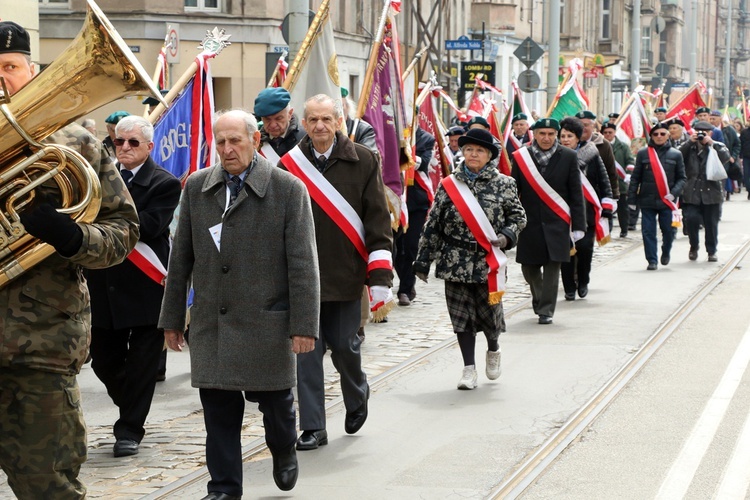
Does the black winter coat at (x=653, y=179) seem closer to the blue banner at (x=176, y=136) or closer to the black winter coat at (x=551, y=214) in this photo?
the black winter coat at (x=551, y=214)

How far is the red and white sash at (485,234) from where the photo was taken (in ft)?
31.0

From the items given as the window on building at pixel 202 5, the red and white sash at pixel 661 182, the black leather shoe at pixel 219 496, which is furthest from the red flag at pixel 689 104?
the black leather shoe at pixel 219 496

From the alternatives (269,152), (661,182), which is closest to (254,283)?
(269,152)

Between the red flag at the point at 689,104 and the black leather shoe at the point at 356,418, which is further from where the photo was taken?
the red flag at the point at 689,104

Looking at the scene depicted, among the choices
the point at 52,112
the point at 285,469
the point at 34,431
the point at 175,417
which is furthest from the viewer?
the point at 175,417

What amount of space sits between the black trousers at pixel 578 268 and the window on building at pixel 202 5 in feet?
60.2

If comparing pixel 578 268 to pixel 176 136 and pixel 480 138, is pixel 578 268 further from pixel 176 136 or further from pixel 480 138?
pixel 176 136

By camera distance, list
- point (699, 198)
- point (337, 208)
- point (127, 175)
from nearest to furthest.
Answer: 1. point (337, 208)
2. point (127, 175)
3. point (699, 198)

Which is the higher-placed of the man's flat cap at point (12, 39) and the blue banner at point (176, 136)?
the man's flat cap at point (12, 39)

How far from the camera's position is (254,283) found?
611 cm

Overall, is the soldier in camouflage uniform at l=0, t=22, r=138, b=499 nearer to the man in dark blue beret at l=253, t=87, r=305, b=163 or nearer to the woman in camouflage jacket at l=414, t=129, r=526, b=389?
the man in dark blue beret at l=253, t=87, r=305, b=163

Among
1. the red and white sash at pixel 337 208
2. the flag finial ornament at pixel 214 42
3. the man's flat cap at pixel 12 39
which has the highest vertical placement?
the flag finial ornament at pixel 214 42

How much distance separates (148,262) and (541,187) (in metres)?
5.45

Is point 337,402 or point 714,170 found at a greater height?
point 714,170
